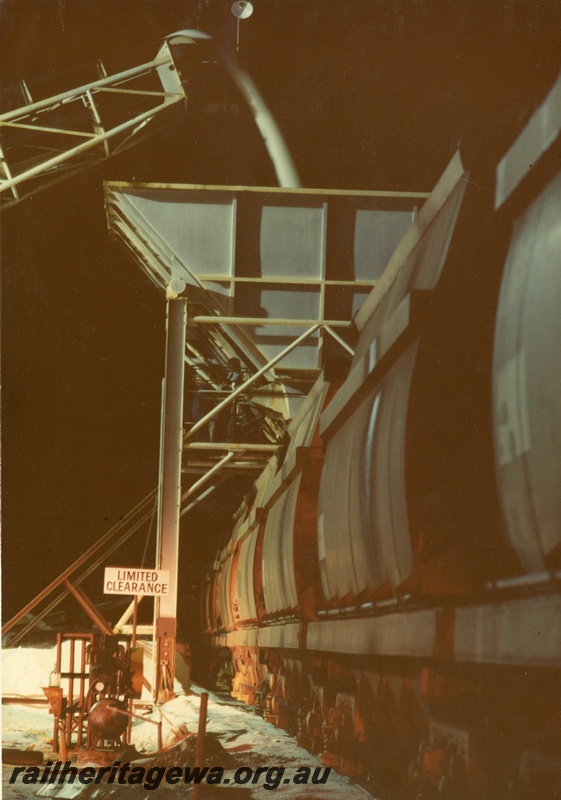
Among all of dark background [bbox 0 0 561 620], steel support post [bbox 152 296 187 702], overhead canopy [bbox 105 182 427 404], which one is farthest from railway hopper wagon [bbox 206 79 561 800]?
overhead canopy [bbox 105 182 427 404]

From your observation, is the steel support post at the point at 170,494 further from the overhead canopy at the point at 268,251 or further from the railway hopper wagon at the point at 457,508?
the railway hopper wagon at the point at 457,508

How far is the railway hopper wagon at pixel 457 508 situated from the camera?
8.87ft

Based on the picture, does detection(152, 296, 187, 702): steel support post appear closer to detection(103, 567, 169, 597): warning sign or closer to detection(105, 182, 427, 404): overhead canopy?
detection(105, 182, 427, 404): overhead canopy

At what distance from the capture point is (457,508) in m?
3.46

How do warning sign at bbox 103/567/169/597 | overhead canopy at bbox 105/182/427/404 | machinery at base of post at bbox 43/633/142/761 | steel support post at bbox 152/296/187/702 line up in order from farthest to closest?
1. overhead canopy at bbox 105/182/427/404
2. steel support post at bbox 152/296/187/702
3. warning sign at bbox 103/567/169/597
4. machinery at base of post at bbox 43/633/142/761

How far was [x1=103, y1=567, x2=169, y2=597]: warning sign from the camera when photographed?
7871 millimetres

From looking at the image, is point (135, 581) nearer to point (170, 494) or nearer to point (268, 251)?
point (170, 494)

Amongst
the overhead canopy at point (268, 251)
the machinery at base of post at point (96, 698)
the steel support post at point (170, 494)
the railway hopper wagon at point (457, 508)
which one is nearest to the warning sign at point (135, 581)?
the machinery at base of post at point (96, 698)

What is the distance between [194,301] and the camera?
38.0ft

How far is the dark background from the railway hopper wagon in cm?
46

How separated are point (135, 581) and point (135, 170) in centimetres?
643

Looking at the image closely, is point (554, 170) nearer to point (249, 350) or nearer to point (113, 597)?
point (249, 350)

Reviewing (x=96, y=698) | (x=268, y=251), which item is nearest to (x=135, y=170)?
(x=268, y=251)

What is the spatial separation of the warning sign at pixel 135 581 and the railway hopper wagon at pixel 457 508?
2563 millimetres
